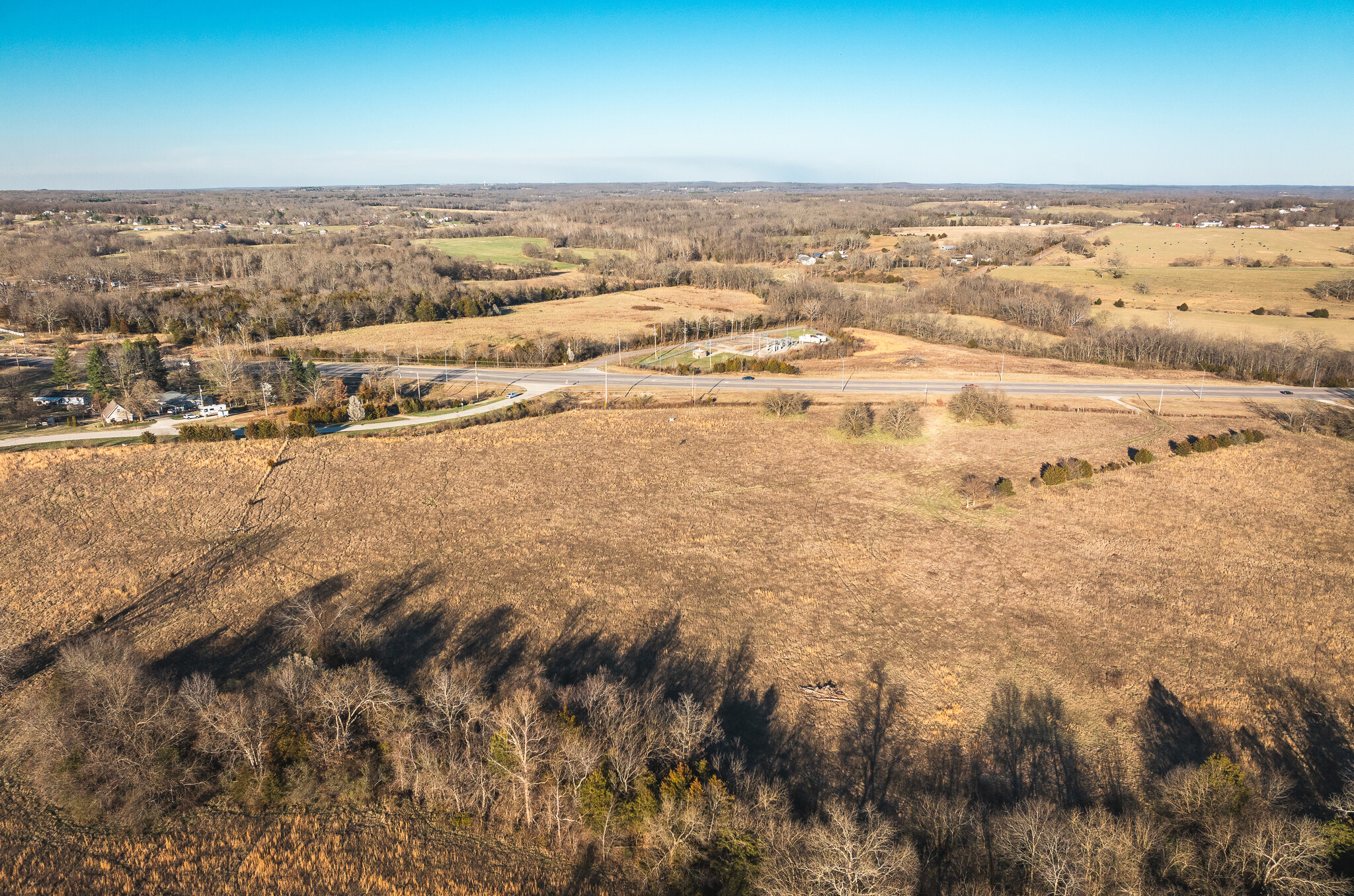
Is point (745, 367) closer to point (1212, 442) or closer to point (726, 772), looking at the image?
point (1212, 442)

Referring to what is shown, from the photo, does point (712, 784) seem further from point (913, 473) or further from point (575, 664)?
point (913, 473)

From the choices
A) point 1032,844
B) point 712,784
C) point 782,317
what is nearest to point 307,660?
point 712,784

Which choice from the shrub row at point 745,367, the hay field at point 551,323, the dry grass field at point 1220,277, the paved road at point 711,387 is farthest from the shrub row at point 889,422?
the dry grass field at point 1220,277

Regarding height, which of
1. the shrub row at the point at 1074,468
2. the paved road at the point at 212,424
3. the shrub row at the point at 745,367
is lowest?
the shrub row at the point at 1074,468

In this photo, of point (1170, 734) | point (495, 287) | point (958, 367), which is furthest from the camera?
point (495, 287)

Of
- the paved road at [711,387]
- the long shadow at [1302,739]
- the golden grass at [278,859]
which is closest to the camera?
the golden grass at [278,859]

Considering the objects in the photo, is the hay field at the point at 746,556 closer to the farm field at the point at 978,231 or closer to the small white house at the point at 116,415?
the small white house at the point at 116,415

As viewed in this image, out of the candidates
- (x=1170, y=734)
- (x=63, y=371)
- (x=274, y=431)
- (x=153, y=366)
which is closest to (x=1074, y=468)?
(x=1170, y=734)
